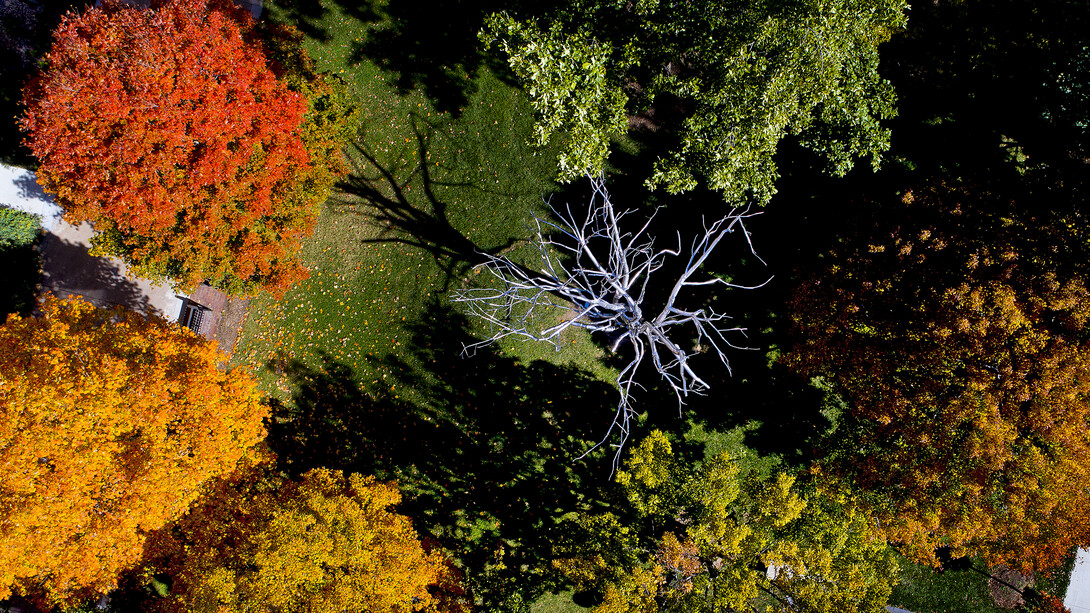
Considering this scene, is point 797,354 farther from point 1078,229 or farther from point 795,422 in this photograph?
point 1078,229

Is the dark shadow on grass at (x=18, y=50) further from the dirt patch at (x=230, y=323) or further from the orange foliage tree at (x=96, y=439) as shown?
the orange foliage tree at (x=96, y=439)

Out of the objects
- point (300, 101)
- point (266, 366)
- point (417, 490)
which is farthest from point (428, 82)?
point (417, 490)

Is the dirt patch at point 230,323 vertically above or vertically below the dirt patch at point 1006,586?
above

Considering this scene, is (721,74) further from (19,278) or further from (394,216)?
(19,278)

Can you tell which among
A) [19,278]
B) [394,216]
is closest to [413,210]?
[394,216]

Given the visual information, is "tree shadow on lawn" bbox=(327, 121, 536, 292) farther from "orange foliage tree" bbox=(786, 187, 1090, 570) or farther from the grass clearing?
"orange foliage tree" bbox=(786, 187, 1090, 570)

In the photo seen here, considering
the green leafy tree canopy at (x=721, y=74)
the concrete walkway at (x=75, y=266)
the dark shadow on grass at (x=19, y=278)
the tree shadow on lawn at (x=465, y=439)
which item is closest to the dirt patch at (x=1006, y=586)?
the tree shadow on lawn at (x=465, y=439)

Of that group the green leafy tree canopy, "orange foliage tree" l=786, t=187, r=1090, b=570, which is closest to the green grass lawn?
the green leafy tree canopy
